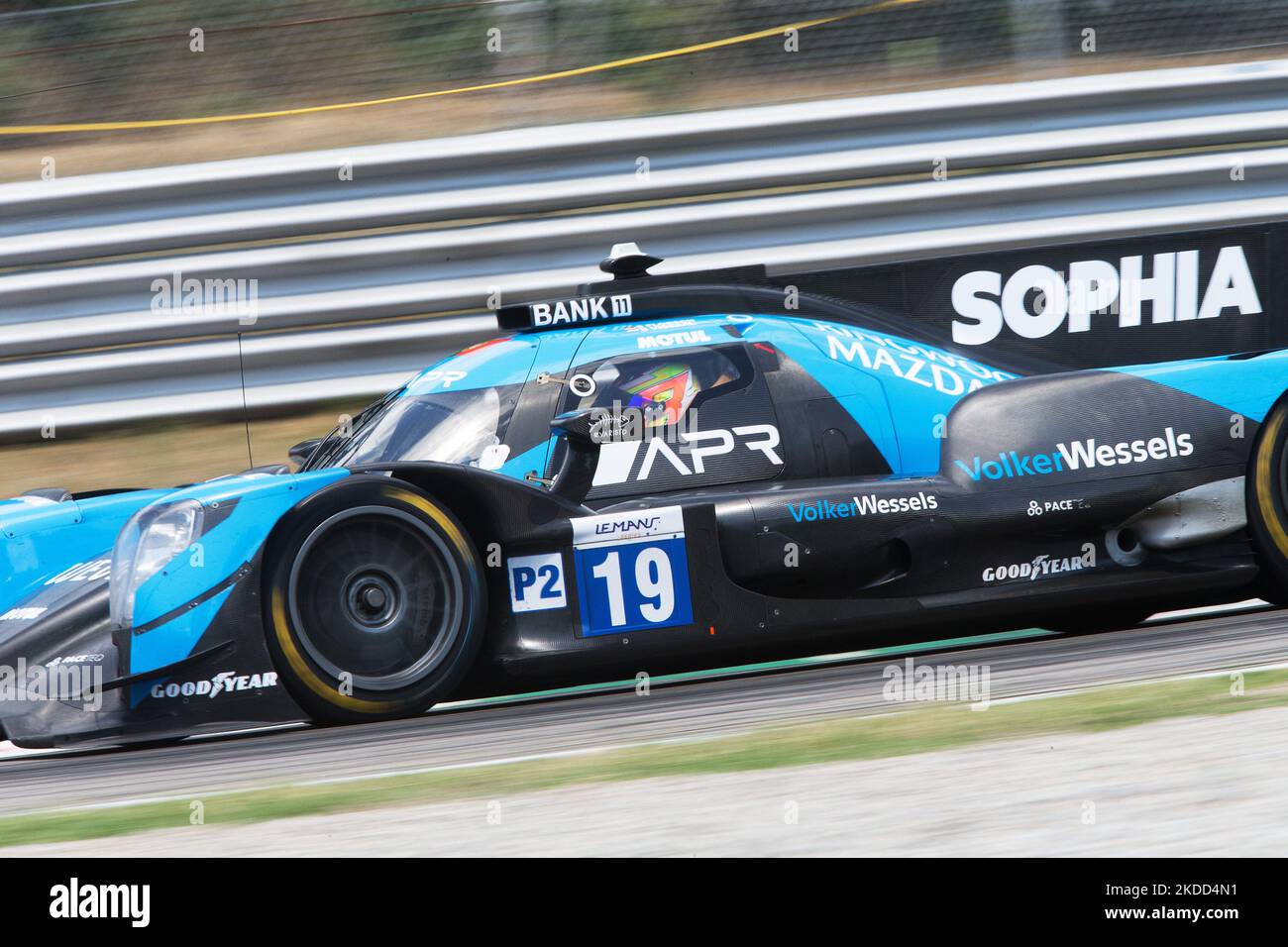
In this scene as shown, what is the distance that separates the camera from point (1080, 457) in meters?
5.64

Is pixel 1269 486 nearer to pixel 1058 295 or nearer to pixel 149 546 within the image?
pixel 1058 295

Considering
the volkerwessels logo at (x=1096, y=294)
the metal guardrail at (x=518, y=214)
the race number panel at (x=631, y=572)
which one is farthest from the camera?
the metal guardrail at (x=518, y=214)

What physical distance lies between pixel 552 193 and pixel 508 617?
4.25 meters

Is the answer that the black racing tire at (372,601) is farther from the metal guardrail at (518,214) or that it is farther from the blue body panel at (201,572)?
the metal guardrail at (518,214)

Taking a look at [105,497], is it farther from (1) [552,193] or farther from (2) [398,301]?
(1) [552,193]

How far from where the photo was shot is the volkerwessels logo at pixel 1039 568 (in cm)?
550

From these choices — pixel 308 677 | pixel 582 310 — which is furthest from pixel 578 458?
pixel 308 677

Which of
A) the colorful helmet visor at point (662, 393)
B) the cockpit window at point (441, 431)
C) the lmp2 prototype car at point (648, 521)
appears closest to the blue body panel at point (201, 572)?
the lmp2 prototype car at point (648, 521)

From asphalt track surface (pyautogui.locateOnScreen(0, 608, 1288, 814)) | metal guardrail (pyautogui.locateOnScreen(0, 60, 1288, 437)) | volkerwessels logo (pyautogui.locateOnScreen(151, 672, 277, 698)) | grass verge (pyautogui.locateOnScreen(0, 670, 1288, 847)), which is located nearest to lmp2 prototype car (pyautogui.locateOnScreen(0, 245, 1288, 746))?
volkerwessels logo (pyautogui.locateOnScreen(151, 672, 277, 698))

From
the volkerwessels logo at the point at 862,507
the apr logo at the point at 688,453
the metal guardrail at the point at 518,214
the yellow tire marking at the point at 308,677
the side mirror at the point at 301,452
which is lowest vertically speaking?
the yellow tire marking at the point at 308,677

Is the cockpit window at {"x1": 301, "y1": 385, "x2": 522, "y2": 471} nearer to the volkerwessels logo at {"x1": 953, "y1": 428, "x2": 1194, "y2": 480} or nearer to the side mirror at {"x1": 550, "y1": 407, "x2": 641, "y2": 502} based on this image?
the side mirror at {"x1": 550, "y1": 407, "x2": 641, "y2": 502}

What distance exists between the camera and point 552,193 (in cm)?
884

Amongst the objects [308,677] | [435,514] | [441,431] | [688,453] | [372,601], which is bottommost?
[308,677]

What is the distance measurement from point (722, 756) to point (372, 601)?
4.74 feet
